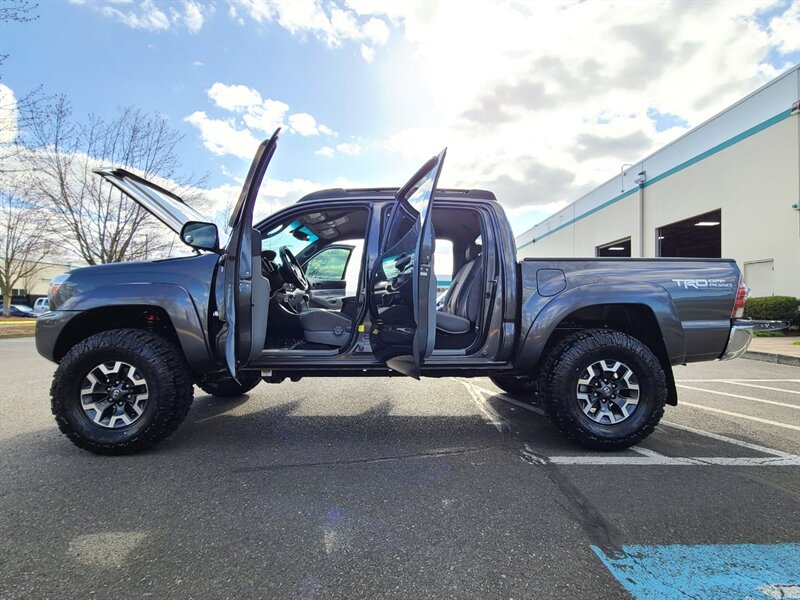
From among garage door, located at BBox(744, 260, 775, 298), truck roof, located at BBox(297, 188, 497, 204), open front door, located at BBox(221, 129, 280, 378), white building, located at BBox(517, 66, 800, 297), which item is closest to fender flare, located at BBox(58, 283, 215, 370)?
open front door, located at BBox(221, 129, 280, 378)

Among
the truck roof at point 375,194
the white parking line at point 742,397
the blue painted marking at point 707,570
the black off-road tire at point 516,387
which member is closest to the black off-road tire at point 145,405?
the truck roof at point 375,194

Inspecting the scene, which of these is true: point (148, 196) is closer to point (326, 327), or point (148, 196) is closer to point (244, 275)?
point (244, 275)

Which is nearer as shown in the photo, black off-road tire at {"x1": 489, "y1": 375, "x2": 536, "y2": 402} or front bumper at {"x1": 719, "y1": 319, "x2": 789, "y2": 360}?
front bumper at {"x1": 719, "y1": 319, "x2": 789, "y2": 360}

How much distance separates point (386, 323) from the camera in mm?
3551

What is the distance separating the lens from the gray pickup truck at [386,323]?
3227 mm

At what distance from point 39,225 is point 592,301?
21.8m

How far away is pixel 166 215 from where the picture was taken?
3.76 m

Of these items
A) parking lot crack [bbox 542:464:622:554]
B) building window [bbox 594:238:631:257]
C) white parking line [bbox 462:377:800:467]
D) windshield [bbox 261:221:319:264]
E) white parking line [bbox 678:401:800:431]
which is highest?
building window [bbox 594:238:631:257]

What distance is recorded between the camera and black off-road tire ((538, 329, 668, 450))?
3.31 metres

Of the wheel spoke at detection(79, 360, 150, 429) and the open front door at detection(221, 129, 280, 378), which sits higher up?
the open front door at detection(221, 129, 280, 378)

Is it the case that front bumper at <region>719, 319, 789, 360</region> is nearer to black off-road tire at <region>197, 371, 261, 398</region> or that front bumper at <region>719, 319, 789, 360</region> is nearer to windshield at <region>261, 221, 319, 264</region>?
windshield at <region>261, 221, 319, 264</region>

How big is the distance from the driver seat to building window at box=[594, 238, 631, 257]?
22.3 meters

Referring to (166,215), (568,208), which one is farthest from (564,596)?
(568,208)

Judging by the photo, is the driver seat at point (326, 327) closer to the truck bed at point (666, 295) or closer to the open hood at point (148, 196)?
the open hood at point (148, 196)
